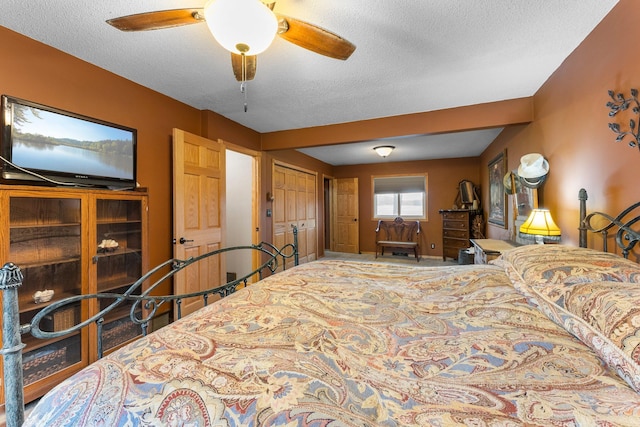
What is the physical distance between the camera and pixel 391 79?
8.32 ft

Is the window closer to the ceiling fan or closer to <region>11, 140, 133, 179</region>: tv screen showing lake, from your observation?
the ceiling fan

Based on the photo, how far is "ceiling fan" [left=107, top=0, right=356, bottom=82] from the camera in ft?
4.30

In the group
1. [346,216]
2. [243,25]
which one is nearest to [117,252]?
[243,25]

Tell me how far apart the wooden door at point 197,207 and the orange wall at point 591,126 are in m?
3.37

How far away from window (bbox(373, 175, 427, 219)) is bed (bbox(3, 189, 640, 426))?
17.9ft

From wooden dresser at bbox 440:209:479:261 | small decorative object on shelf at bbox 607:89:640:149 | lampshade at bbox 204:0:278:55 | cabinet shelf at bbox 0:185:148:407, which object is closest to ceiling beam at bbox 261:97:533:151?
small decorative object on shelf at bbox 607:89:640:149

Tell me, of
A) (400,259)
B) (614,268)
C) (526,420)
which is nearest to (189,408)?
(526,420)

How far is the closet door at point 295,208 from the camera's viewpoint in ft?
15.9

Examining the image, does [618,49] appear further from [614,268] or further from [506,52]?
[614,268]

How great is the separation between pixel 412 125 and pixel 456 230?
3135 millimetres

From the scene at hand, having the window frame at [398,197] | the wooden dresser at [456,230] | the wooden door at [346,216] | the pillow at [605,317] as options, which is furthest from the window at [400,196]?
the pillow at [605,317]

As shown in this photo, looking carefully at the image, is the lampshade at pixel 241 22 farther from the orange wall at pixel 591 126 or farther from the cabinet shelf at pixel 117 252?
the orange wall at pixel 591 126

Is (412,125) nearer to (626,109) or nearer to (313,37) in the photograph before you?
(626,109)

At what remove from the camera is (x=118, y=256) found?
232 centimetres
